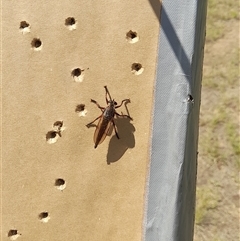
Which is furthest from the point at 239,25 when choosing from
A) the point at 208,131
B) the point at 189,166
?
the point at 189,166

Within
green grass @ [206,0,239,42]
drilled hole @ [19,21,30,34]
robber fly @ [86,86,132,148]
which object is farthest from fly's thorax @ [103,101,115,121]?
green grass @ [206,0,239,42]

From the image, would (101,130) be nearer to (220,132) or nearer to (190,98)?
(190,98)

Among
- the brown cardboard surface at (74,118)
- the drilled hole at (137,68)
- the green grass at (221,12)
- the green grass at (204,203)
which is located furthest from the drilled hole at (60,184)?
the green grass at (221,12)

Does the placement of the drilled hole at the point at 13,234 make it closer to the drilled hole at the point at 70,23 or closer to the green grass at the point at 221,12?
the drilled hole at the point at 70,23

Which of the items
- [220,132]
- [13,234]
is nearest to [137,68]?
[13,234]

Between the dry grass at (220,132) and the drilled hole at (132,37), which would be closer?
the drilled hole at (132,37)

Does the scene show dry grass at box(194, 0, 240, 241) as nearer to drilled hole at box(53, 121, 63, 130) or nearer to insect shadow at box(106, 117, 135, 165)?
insect shadow at box(106, 117, 135, 165)
